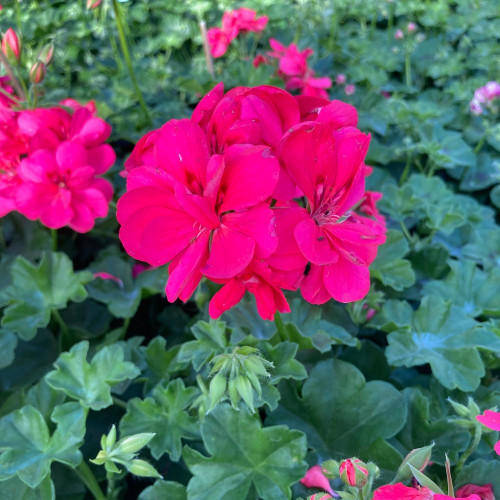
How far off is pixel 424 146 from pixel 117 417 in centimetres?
113

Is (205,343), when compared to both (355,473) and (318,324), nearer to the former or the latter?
(318,324)

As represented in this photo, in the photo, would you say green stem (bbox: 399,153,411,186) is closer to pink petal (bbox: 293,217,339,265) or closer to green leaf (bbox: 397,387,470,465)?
green leaf (bbox: 397,387,470,465)

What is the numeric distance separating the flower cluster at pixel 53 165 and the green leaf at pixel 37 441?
0.41m

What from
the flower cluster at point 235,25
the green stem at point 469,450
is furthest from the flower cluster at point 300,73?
the green stem at point 469,450

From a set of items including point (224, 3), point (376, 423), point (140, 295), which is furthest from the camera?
point (224, 3)

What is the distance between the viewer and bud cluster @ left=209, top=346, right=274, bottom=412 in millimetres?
821

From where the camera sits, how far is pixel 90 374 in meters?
1.14

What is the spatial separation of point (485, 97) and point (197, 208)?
1561 millimetres

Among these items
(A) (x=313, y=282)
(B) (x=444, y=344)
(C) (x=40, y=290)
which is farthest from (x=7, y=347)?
(B) (x=444, y=344)

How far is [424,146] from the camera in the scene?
5.38 ft

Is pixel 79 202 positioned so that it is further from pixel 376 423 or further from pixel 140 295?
pixel 376 423

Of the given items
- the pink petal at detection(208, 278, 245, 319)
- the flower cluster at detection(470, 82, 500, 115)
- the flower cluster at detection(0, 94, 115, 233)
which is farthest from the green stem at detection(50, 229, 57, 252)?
the flower cluster at detection(470, 82, 500, 115)

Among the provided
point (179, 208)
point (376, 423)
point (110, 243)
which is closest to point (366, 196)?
point (376, 423)

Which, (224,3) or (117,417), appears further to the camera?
(224,3)
